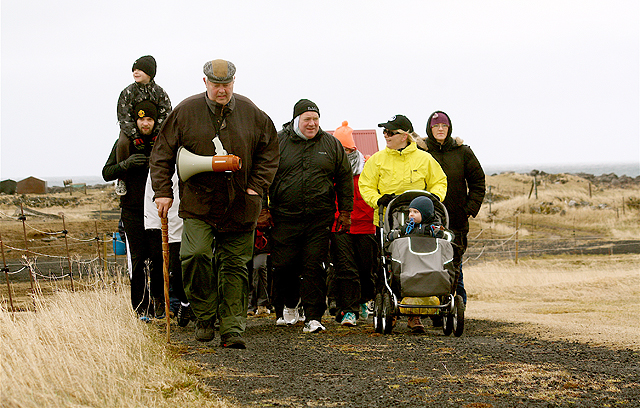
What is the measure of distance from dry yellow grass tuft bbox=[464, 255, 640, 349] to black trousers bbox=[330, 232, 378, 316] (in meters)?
1.71

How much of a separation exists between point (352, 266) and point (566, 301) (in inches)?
230

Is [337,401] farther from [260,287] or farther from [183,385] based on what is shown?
[260,287]

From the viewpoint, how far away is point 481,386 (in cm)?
479

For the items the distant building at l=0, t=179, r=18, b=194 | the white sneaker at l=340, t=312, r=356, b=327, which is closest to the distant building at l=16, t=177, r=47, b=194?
the distant building at l=0, t=179, r=18, b=194

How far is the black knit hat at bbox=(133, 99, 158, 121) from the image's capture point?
7766 millimetres

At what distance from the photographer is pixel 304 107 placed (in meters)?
7.68

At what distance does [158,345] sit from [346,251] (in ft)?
9.62

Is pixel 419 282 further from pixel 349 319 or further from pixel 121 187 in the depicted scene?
pixel 121 187

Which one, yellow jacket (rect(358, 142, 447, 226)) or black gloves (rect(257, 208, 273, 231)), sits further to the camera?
yellow jacket (rect(358, 142, 447, 226))

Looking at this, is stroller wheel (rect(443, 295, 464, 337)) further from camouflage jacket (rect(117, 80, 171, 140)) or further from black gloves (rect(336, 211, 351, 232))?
camouflage jacket (rect(117, 80, 171, 140))

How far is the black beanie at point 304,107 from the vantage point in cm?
767

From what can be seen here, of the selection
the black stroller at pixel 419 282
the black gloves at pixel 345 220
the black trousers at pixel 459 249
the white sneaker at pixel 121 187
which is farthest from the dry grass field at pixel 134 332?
the black gloves at pixel 345 220

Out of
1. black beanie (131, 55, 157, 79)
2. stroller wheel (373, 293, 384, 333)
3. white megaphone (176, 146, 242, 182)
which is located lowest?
stroller wheel (373, 293, 384, 333)

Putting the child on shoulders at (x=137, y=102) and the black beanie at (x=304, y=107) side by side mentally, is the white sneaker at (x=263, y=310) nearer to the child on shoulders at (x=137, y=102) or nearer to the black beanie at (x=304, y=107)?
the child on shoulders at (x=137, y=102)
